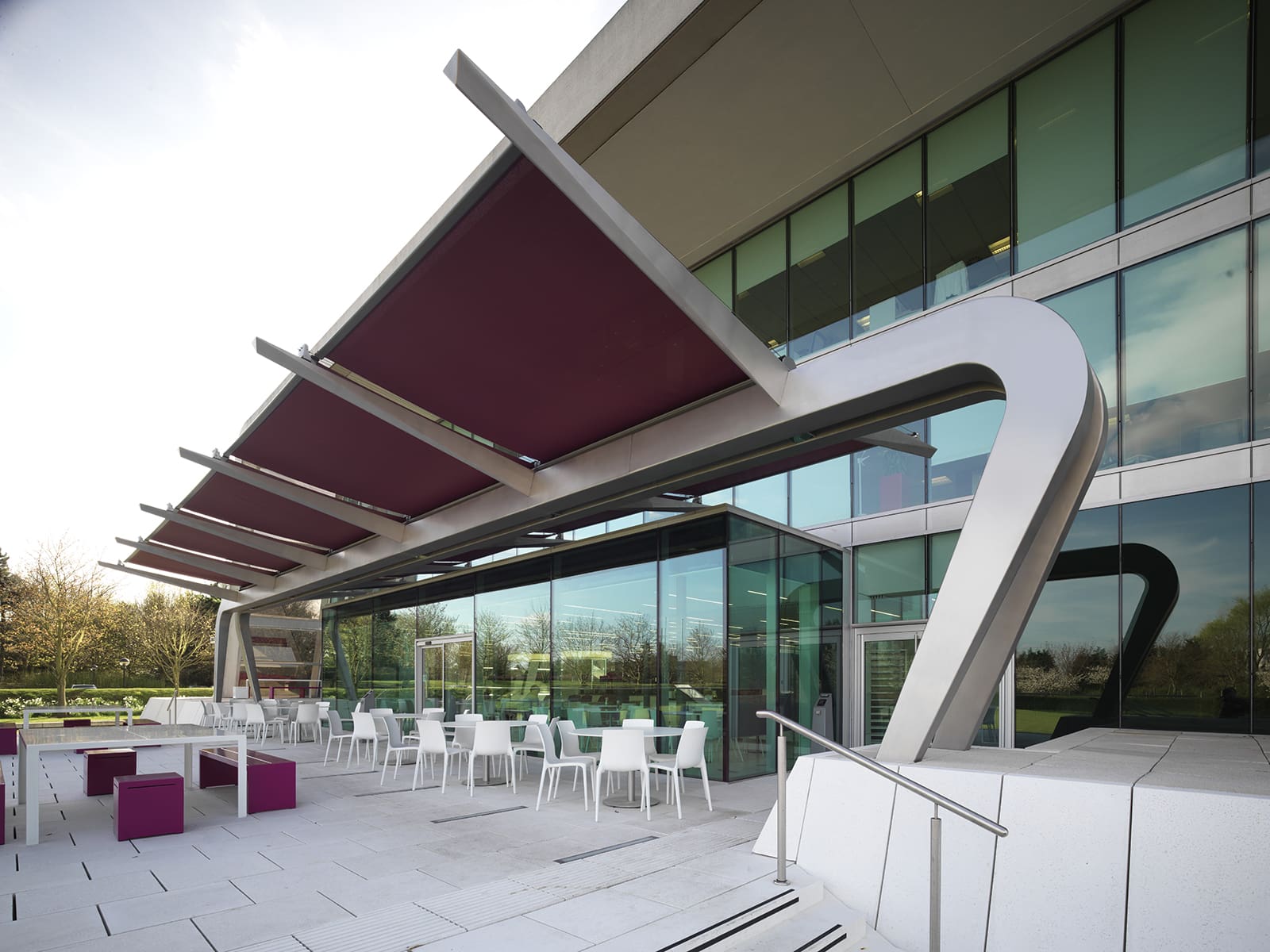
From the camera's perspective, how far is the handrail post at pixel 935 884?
4.10 meters

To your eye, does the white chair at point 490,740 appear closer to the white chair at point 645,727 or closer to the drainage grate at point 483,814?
the drainage grate at point 483,814

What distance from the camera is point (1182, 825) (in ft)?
12.7

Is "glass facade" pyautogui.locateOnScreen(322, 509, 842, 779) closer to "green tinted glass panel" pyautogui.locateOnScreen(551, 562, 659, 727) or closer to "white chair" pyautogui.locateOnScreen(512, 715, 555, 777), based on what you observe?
"green tinted glass panel" pyautogui.locateOnScreen(551, 562, 659, 727)

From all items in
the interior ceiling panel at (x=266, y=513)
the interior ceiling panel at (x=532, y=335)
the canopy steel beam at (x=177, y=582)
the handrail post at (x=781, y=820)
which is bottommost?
the handrail post at (x=781, y=820)

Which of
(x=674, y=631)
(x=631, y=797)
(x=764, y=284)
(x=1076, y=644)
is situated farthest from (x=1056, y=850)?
(x=764, y=284)

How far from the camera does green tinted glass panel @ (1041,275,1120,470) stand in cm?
1020

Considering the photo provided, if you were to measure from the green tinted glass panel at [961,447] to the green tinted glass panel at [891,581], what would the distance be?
98cm

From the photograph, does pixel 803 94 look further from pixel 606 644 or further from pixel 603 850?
pixel 603 850

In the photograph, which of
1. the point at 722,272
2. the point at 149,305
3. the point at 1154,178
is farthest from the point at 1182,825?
the point at 722,272

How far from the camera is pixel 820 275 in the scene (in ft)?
44.8

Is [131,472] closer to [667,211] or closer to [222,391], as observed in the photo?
[222,391]

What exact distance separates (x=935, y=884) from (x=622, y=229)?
4.54m

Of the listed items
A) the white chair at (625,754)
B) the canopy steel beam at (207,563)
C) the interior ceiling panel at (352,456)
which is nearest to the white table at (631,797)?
the white chair at (625,754)

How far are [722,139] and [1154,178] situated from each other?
600 centimetres
